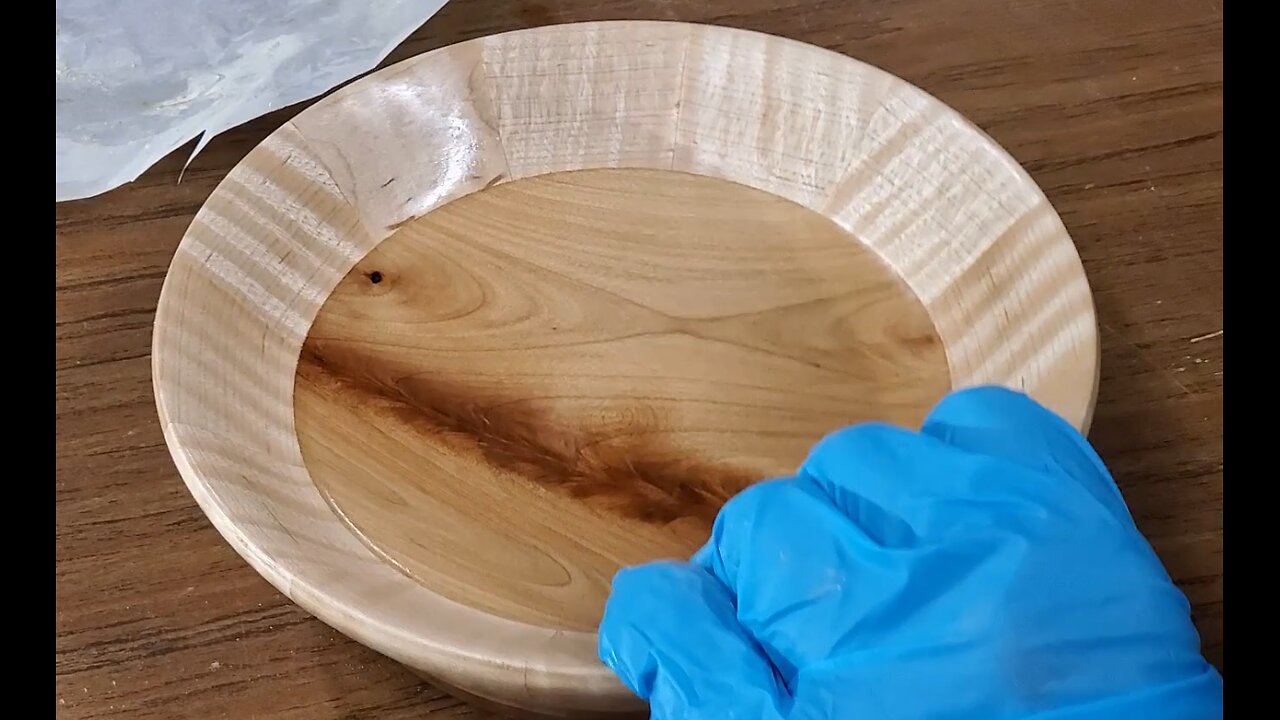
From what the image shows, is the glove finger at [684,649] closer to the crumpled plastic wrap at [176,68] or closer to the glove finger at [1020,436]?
the glove finger at [1020,436]

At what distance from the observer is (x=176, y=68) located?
0.84 meters

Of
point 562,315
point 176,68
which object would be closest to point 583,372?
point 562,315

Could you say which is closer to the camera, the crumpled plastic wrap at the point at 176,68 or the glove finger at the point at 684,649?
the glove finger at the point at 684,649

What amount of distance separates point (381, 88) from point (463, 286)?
156mm

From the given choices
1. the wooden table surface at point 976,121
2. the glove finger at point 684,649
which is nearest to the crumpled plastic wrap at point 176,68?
the wooden table surface at point 976,121

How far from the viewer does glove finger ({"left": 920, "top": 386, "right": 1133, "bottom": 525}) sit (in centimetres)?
42

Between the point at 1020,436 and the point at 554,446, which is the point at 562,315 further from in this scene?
the point at 1020,436

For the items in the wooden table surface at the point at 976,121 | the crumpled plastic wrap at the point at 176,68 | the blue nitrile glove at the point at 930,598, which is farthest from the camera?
the crumpled plastic wrap at the point at 176,68

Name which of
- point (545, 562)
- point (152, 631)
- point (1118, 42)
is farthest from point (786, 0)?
point (152, 631)

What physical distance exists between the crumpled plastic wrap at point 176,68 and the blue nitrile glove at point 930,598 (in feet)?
2.00

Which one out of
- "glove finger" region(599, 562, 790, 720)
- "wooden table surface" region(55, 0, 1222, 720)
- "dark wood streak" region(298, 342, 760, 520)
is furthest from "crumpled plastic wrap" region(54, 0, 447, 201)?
"glove finger" region(599, 562, 790, 720)

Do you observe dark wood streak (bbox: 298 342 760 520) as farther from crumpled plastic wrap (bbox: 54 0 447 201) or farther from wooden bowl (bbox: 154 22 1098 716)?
crumpled plastic wrap (bbox: 54 0 447 201)

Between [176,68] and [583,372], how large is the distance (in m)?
0.45

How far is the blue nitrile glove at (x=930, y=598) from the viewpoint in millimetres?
366
